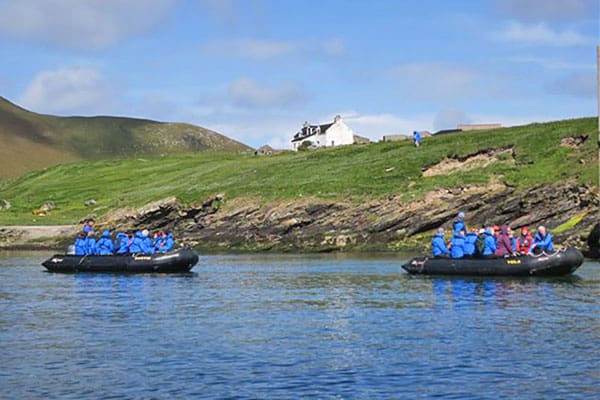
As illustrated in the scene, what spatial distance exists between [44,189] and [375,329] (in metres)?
124

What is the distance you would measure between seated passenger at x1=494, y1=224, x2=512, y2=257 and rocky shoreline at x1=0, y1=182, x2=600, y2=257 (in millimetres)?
17409

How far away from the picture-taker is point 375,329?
1339 inches

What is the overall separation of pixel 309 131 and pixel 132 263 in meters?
130

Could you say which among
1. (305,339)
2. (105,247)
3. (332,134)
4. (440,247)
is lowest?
(305,339)

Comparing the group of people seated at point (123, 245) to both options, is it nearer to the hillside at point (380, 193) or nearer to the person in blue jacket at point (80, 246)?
the person in blue jacket at point (80, 246)

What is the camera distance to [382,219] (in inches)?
3450

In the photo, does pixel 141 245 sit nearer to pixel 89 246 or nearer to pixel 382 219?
pixel 89 246

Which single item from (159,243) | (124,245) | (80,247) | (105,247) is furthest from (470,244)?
(80,247)

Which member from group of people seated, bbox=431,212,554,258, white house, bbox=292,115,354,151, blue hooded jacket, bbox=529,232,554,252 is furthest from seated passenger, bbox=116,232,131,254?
white house, bbox=292,115,354,151

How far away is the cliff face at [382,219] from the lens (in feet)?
258

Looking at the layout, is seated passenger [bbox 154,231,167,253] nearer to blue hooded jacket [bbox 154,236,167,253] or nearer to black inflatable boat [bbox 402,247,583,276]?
blue hooded jacket [bbox 154,236,167,253]

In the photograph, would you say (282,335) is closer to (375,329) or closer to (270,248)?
(375,329)

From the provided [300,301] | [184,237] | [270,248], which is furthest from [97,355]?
[184,237]

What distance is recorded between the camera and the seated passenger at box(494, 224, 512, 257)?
52.9 m
